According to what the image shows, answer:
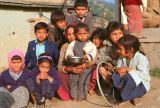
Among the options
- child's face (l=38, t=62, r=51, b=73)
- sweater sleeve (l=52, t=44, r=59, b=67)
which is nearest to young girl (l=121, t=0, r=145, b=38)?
sweater sleeve (l=52, t=44, r=59, b=67)

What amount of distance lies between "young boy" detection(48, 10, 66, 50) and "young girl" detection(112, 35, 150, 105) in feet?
4.78

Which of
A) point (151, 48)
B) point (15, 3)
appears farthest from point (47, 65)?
point (15, 3)

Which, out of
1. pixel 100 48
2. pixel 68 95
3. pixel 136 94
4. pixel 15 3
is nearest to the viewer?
pixel 136 94

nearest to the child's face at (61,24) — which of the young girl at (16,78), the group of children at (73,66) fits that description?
the group of children at (73,66)

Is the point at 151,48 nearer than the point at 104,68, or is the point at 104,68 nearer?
the point at 104,68

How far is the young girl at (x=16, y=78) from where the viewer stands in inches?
238

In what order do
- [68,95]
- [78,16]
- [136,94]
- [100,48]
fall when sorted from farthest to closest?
1. [78,16]
2. [100,48]
3. [68,95]
4. [136,94]

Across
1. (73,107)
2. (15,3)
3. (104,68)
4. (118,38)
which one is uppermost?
(15,3)

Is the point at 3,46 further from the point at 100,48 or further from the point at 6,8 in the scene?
the point at 100,48

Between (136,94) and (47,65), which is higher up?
(47,65)

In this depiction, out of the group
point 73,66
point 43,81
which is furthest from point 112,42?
point 43,81

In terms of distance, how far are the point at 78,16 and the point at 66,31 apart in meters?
0.63

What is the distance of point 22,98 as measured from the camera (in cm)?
600

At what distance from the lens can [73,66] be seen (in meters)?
6.51
